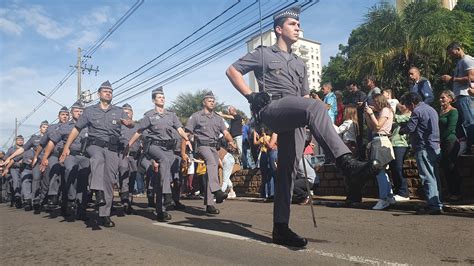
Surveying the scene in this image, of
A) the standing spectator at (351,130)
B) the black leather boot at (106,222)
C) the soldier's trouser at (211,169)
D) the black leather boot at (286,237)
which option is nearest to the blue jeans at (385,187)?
the standing spectator at (351,130)

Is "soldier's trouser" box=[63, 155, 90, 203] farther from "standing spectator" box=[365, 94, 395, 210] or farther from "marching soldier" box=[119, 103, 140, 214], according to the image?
"standing spectator" box=[365, 94, 395, 210]

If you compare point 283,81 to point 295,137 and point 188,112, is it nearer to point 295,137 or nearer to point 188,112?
point 295,137

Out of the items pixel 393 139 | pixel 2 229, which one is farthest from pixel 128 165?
pixel 393 139

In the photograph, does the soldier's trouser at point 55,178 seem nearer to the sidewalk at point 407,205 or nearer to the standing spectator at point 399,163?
the sidewalk at point 407,205

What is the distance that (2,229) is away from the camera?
20.8ft

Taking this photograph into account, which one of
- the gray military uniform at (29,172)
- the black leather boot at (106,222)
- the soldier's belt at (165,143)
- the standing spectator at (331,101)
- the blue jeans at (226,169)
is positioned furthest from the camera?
the blue jeans at (226,169)

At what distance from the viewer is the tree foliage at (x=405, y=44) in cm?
1449

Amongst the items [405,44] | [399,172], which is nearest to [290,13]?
[399,172]

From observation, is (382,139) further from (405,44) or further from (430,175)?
(405,44)

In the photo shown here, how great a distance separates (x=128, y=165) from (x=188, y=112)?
33369 mm

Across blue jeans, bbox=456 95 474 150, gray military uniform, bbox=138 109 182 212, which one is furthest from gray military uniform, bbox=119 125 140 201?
blue jeans, bbox=456 95 474 150

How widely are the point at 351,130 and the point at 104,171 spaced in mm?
4594

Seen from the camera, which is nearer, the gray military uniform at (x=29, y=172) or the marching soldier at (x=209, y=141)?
the marching soldier at (x=209, y=141)

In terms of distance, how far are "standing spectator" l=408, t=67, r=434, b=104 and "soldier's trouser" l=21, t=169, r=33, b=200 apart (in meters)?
9.90
